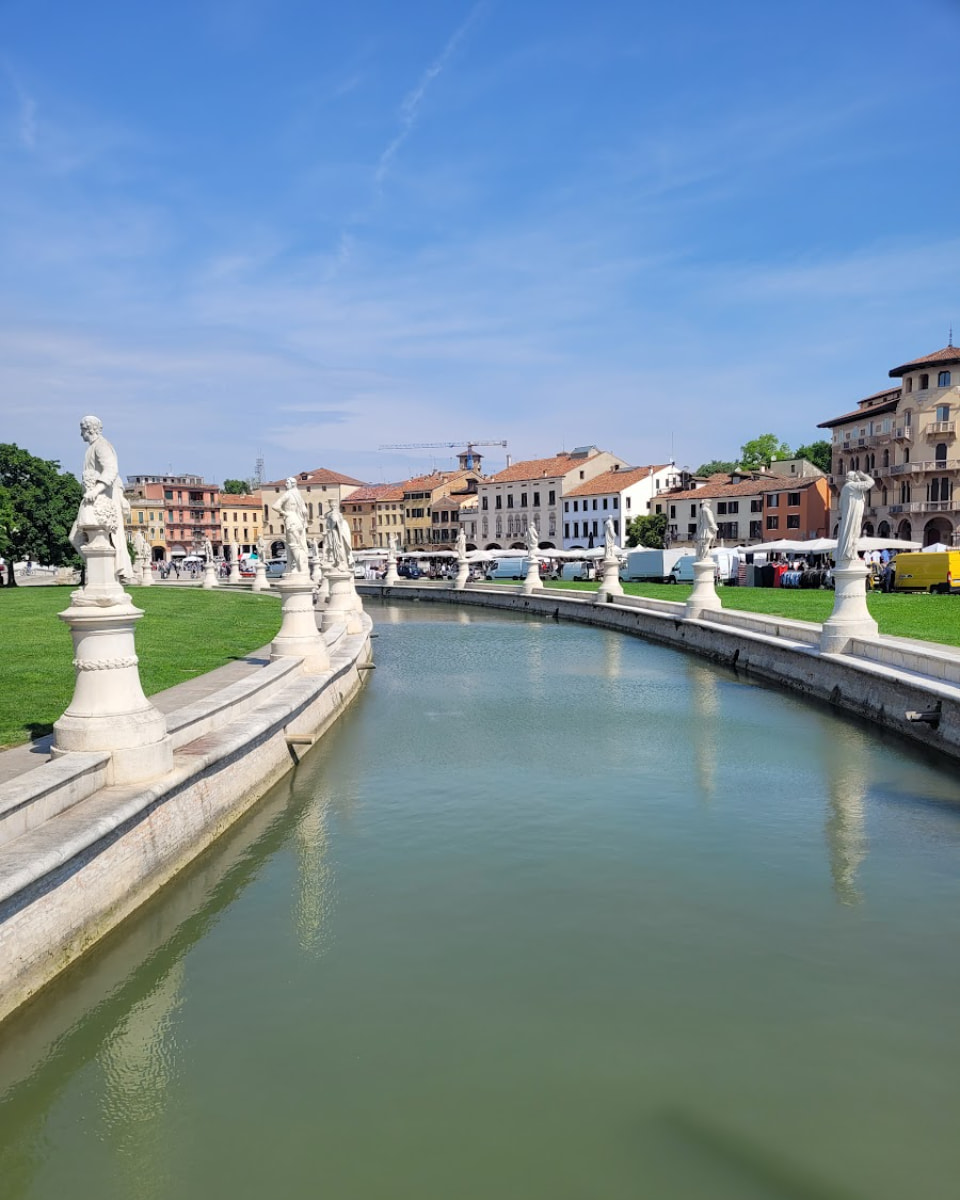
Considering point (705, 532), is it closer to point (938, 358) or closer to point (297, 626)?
point (297, 626)

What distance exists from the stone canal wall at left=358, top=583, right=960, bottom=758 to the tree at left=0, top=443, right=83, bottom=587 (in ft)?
112

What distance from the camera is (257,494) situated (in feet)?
458

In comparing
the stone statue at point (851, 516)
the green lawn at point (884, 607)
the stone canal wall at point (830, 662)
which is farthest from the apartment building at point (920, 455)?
the stone statue at point (851, 516)

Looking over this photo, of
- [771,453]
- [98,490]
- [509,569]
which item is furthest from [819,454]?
[98,490]

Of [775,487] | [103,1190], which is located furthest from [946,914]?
[775,487]

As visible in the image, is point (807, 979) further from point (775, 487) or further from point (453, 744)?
point (775, 487)

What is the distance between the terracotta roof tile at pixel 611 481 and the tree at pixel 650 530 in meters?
4.86

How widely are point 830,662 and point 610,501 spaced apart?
69.8 m

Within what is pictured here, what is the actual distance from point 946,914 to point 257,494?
138107mm

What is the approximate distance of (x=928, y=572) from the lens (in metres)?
36.9

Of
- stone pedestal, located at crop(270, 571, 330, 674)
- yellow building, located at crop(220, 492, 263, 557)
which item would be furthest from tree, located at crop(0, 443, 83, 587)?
yellow building, located at crop(220, 492, 263, 557)

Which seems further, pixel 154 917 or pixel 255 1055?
pixel 154 917

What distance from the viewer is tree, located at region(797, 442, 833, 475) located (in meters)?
102

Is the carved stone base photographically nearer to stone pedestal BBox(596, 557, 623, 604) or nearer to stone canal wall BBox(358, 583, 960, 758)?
stone canal wall BBox(358, 583, 960, 758)
